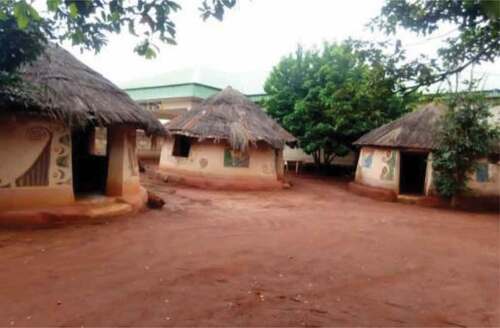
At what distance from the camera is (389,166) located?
1384 centimetres

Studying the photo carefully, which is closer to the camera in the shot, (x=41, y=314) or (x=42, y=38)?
(x=41, y=314)

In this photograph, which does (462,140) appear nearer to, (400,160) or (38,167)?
(400,160)

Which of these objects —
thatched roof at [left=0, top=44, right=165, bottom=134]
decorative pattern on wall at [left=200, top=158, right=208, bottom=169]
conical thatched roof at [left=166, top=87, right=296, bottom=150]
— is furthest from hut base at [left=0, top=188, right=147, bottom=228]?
conical thatched roof at [left=166, top=87, right=296, bottom=150]

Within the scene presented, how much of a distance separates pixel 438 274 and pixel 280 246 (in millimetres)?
2466

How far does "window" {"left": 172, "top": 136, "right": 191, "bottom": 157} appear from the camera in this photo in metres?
15.9

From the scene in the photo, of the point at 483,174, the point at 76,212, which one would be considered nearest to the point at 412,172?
the point at 483,174

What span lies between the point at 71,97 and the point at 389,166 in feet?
35.1

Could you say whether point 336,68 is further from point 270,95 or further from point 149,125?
point 149,125

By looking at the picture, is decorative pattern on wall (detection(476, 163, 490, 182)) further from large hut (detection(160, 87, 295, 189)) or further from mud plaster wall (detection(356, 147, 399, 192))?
large hut (detection(160, 87, 295, 189))

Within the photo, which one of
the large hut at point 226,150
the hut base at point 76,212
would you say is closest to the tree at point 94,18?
the hut base at point 76,212

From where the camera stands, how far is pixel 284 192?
563 inches

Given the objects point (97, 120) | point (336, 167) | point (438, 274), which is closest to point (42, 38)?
point (97, 120)

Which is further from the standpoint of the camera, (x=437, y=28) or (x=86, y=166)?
(x=86, y=166)

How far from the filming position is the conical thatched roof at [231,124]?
1416 cm
